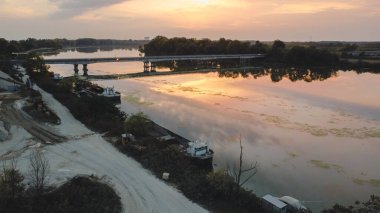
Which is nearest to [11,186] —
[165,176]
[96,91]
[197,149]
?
Answer: [165,176]

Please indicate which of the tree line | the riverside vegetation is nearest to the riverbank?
the riverside vegetation

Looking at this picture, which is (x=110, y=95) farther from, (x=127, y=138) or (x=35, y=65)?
(x=35, y=65)

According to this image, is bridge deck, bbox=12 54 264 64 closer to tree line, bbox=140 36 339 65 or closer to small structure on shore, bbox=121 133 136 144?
tree line, bbox=140 36 339 65

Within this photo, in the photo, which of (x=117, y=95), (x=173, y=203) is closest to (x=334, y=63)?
(x=117, y=95)

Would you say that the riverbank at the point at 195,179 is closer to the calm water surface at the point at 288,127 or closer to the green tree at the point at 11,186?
the calm water surface at the point at 288,127

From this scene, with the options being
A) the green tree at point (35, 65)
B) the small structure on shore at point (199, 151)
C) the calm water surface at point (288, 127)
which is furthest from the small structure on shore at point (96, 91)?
the small structure on shore at point (199, 151)

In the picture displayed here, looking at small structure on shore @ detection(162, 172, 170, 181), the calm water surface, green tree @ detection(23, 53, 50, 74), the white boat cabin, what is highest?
green tree @ detection(23, 53, 50, 74)
